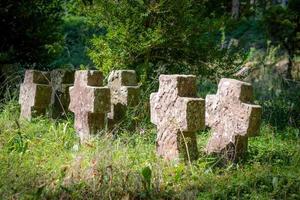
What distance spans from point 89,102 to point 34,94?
1093 mm

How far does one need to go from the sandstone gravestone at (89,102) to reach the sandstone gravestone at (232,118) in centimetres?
104

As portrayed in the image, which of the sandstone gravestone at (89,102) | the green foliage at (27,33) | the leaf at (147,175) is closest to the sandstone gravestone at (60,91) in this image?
the sandstone gravestone at (89,102)

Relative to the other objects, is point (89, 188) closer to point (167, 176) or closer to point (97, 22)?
point (167, 176)

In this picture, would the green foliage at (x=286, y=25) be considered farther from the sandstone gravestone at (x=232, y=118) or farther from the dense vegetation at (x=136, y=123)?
the sandstone gravestone at (x=232, y=118)

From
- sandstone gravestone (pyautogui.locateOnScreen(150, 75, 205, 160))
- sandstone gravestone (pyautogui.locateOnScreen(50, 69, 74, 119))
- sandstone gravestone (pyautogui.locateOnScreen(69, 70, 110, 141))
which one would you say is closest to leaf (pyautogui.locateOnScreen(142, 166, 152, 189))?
sandstone gravestone (pyautogui.locateOnScreen(150, 75, 205, 160))

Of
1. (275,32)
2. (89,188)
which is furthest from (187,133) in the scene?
(275,32)

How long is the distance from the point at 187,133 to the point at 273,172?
2.70 feet

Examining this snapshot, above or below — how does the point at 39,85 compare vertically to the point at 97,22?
below

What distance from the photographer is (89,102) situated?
562 cm

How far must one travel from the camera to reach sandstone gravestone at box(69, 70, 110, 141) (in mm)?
5566

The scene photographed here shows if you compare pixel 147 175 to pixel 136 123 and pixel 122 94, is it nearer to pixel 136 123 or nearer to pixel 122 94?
pixel 136 123

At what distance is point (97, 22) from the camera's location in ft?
23.2

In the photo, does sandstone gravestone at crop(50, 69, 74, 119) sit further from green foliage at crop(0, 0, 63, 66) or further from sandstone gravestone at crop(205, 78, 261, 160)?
sandstone gravestone at crop(205, 78, 261, 160)

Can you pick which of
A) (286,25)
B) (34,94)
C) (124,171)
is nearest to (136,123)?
(34,94)
